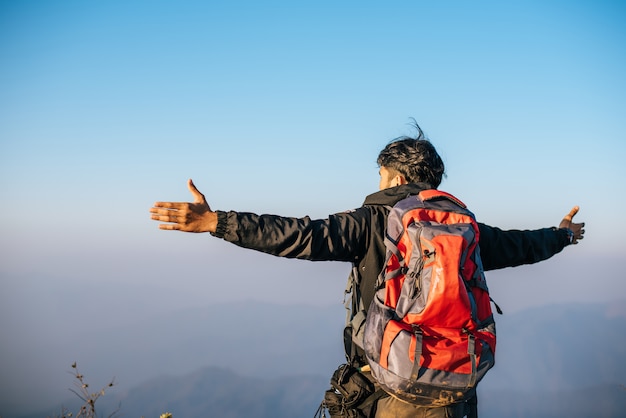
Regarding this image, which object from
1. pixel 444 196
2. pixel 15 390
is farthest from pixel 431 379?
pixel 15 390

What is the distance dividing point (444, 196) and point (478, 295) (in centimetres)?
77

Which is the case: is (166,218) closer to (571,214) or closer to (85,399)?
(85,399)

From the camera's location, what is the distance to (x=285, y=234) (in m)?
3.45

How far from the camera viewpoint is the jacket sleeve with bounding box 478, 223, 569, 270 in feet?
14.5

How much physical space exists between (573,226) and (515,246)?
1.30 m

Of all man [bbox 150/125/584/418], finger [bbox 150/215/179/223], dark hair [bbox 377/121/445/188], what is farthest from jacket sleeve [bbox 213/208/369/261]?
dark hair [bbox 377/121/445/188]

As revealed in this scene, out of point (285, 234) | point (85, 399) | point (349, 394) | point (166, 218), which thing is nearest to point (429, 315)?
point (349, 394)

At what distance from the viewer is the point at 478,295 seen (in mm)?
3584

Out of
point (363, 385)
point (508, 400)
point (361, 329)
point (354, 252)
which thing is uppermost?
point (354, 252)

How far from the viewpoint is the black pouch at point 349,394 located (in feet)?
12.2

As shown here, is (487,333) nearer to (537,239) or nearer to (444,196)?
(444,196)

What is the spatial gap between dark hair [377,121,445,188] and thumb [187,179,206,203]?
1640 millimetres

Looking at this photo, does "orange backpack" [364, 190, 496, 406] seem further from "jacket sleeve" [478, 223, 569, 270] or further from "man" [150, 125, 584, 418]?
"jacket sleeve" [478, 223, 569, 270]

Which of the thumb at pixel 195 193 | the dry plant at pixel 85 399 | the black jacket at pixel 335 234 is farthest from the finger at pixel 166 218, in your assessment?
the dry plant at pixel 85 399
